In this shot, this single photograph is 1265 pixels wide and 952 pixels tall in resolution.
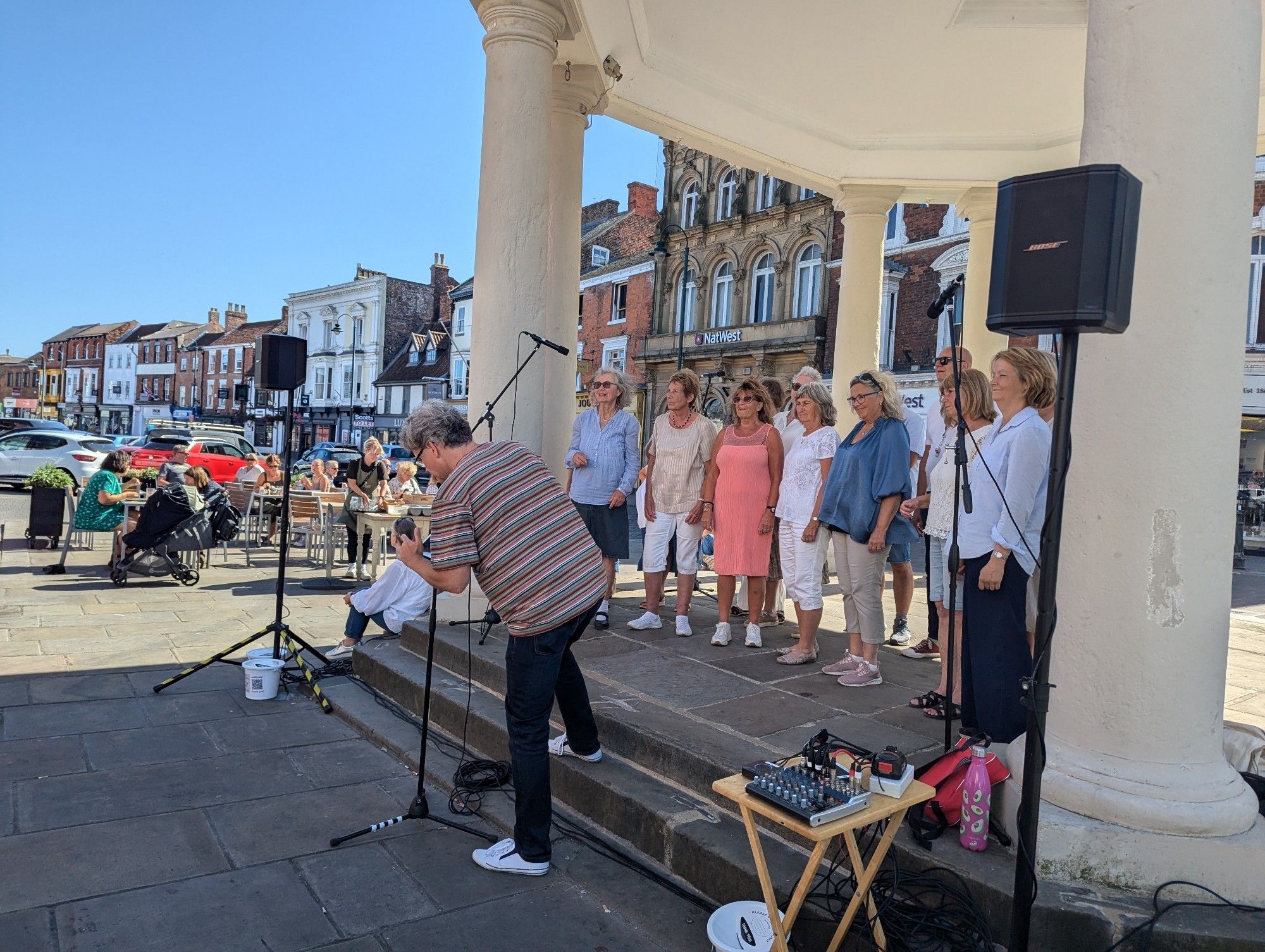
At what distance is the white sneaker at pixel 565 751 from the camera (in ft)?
12.8

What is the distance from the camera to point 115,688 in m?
5.51

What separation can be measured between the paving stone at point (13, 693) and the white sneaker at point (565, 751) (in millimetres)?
3336

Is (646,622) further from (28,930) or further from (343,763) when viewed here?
(28,930)

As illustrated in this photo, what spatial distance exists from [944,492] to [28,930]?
14.0ft

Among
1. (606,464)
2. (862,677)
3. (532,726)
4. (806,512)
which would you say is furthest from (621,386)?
(532,726)

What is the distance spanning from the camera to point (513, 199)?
205 inches

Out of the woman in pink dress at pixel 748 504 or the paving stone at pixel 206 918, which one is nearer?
the paving stone at pixel 206 918

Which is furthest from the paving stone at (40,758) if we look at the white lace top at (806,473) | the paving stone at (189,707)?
the white lace top at (806,473)

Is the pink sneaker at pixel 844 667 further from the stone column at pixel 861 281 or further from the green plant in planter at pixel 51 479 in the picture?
the green plant in planter at pixel 51 479

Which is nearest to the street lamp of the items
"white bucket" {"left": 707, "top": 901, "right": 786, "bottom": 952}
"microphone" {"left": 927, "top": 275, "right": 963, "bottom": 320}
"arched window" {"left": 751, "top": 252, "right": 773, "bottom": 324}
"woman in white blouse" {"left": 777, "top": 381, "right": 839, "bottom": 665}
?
"arched window" {"left": 751, "top": 252, "right": 773, "bottom": 324}

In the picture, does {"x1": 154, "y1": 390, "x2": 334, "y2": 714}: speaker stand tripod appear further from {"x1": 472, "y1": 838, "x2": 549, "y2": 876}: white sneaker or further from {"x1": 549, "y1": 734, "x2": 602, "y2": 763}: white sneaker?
{"x1": 472, "y1": 838, "x2": 549, "y2": 876}: white sneaker

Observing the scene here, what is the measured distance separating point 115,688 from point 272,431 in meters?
55.4

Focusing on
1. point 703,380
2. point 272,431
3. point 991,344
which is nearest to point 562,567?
point 991,344

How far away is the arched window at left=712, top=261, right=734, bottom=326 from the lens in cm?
3130
